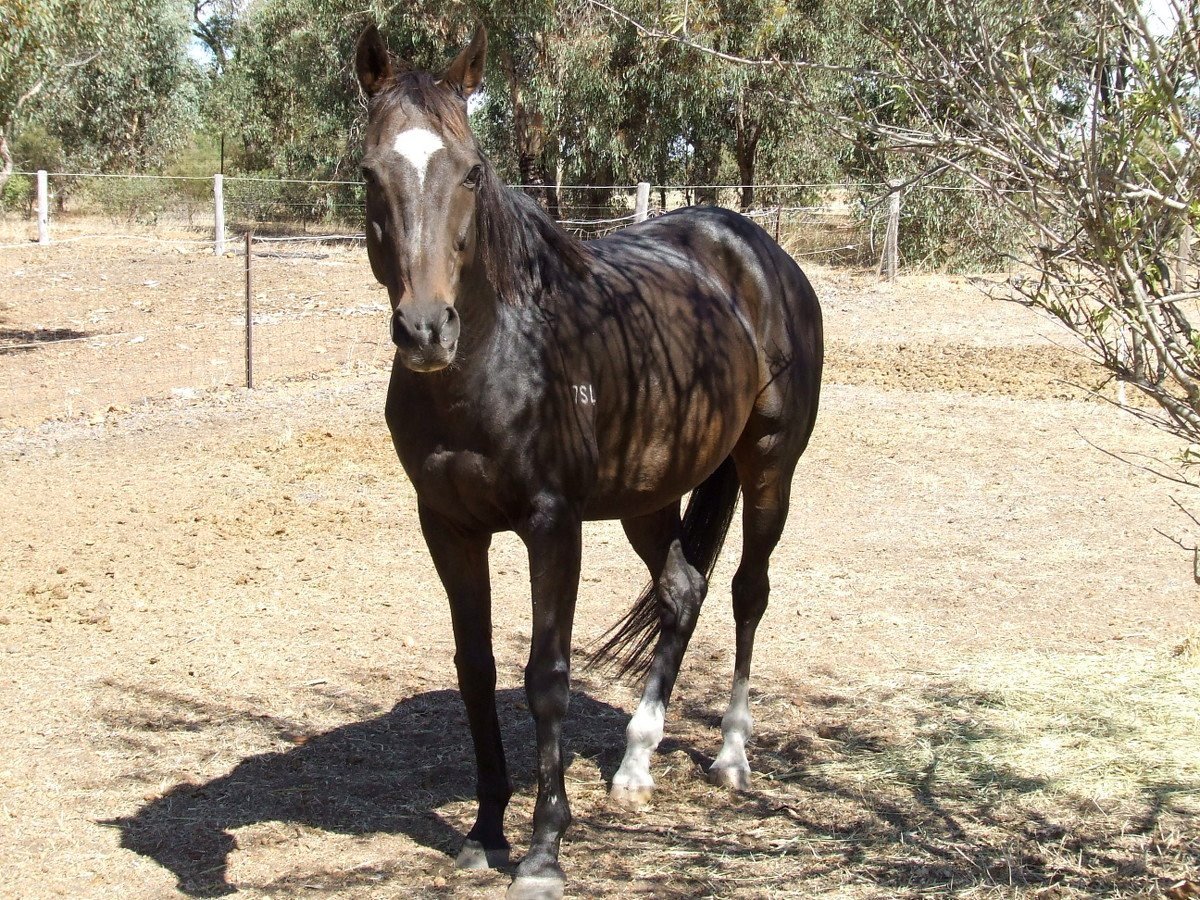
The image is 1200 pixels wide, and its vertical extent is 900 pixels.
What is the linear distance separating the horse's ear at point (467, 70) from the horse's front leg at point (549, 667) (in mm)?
1107

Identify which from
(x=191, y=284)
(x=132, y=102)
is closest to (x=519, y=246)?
(x=191, y=284)

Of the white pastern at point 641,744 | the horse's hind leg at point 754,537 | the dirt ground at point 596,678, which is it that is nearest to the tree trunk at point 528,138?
the dirt ground at point 596,678

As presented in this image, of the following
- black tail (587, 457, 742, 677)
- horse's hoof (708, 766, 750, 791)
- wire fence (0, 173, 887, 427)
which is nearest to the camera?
horse's hoof (708, 766, 750, 791)

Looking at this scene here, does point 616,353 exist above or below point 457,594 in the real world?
above

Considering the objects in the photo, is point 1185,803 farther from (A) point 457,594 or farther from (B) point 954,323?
(B) point 954,323

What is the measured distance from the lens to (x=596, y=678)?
5.05 meters

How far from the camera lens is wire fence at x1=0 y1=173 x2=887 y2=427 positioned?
440 inches

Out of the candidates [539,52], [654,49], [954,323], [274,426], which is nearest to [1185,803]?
[274,426]

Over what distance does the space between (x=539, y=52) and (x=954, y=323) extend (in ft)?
29.3

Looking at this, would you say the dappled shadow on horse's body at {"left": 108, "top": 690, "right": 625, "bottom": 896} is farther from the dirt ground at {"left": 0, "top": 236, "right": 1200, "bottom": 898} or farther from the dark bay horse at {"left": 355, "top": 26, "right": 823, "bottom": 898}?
the dark bay horse at {"left": 355, "top": 26, "right": 823, "bottom": 898}

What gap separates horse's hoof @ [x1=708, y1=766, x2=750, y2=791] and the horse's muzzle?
6.62 feet

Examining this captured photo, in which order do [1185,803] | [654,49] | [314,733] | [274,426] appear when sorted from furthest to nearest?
[654,49] < [274,426] < [314,733] < [1185,803]

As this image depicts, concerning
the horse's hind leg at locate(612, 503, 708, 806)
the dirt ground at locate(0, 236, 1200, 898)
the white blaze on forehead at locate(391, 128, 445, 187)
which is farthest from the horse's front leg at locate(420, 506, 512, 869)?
the white blaze on forehead at locate(391, 128, 445, 187)

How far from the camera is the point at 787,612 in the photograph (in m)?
5.69
